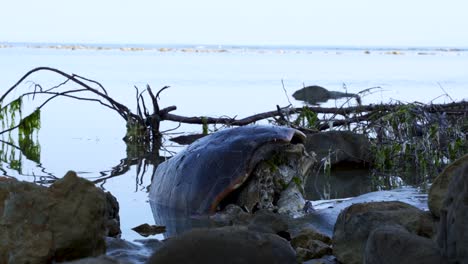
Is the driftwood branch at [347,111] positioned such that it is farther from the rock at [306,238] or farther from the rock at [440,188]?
the rock at [440,188]

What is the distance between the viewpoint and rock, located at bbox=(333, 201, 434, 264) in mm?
4438

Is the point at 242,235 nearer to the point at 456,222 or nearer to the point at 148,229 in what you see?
the point at 456,222

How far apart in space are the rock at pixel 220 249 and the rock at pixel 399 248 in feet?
1.34

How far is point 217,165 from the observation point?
20.6ft

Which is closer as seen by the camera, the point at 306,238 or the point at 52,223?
the point at 52,223

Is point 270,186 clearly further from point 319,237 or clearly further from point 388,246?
point 388,246

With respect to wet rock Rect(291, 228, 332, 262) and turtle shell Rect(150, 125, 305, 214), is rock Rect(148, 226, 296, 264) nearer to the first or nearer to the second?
wet rock Rect(291, 228, 332, 262)

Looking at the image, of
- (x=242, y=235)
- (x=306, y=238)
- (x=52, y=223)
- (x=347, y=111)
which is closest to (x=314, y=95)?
(x=347, y=111)

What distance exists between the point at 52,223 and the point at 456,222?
6.69 ft

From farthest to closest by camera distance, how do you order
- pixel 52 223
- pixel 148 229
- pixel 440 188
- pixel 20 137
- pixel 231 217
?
pixel 20 137 → pixel 231 217 → pixel 148 229 → pixel 440 188 → pixel 52 223

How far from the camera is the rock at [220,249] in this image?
362 centimetres

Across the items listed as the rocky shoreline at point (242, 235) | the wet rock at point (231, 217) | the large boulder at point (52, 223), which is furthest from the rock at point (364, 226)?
the large boulder at point (52, 223)

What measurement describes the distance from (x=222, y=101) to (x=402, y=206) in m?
13.7

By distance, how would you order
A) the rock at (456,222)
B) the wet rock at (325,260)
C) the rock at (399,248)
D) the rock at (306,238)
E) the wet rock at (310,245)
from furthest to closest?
the rock at (306,238) < the wet rock at (310,245) < the wet rock at (325,260) < the rock at (399,248) < the rock at (456,222)
